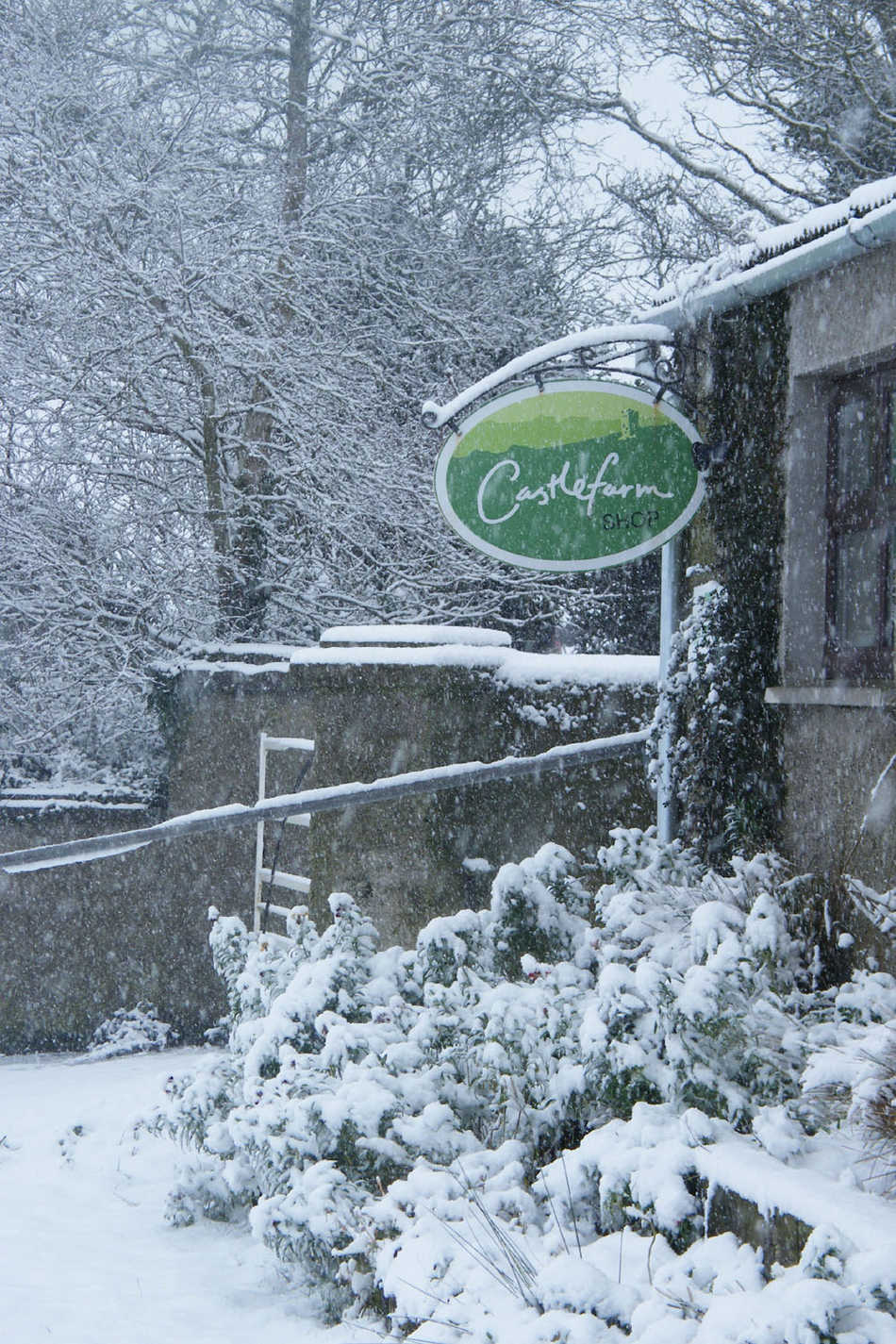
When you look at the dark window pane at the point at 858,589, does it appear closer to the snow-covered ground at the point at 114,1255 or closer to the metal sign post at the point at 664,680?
the metal sign post at the point at 664,680

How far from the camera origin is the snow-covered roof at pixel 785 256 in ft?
14.9

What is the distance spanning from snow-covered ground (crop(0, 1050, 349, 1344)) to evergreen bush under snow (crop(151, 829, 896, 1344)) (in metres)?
0.17

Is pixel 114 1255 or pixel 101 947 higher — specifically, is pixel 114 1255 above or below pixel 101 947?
above

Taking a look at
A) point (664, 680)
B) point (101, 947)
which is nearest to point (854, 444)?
point (664, 680)

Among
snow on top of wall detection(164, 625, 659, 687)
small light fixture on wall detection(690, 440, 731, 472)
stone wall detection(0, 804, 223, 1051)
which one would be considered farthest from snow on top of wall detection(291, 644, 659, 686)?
stone wall detection(0, 804, 223, 1051)

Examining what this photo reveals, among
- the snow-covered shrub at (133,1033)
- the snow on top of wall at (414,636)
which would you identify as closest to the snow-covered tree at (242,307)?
the snow-covered shrub at (133,1033)

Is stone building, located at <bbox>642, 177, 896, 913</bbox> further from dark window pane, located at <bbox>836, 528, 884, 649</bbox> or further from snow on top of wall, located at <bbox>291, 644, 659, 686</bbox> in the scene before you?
snow on top of wall, located at <bbox>291, 644, 659, 686</bbox>

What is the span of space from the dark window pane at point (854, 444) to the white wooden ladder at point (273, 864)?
473cm

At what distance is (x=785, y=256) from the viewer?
5098 millimetres

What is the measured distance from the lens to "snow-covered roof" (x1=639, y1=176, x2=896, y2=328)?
4.55 m

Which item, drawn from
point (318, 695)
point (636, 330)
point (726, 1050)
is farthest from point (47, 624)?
point (726, 1050)

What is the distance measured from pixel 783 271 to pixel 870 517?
100 cm

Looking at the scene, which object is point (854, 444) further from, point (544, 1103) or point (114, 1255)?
point (114, 1255)

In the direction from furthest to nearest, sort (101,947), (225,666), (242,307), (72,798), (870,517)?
1. (242,307)
2. (72,798)
3. (225,666)
4. (101,947)
5. (870,517)
